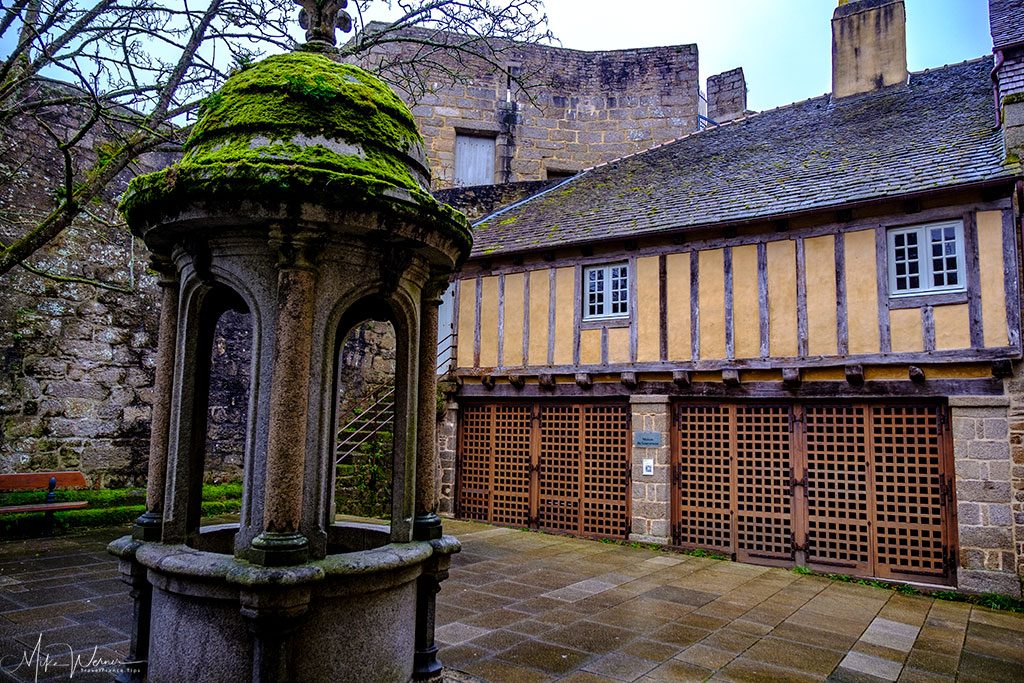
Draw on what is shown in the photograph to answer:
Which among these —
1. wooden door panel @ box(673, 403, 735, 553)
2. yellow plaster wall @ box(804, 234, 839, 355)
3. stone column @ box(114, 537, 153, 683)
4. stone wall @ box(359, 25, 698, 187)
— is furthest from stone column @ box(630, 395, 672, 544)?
stone wall @ box(359, 25, 698, 187)

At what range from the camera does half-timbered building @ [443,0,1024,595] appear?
758 centimetres

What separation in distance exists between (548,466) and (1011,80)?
8210mm

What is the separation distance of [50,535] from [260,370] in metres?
7.48

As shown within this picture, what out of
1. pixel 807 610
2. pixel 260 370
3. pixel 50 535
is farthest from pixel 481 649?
pixel 50 535

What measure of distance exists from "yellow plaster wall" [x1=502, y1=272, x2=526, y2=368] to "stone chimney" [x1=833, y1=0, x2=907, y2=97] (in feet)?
24.2

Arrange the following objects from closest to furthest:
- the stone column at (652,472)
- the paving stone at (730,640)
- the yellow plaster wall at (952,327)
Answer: the paving stone at (730,640)
the yellow plaster wall at (952,327)
the stone column at (652,472)

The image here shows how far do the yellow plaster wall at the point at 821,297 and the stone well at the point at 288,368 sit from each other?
6.42m

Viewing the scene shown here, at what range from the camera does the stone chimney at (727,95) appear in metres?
16.2

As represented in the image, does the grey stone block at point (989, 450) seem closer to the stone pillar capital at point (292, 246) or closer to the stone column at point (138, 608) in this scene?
the stone pillar capital at point (292, 246)

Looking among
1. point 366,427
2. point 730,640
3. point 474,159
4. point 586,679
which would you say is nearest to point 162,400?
point 586,679

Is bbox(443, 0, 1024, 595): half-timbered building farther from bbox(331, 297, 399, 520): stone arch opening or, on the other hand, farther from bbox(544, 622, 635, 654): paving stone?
bbox(544, 622, 635, 654): paving stone

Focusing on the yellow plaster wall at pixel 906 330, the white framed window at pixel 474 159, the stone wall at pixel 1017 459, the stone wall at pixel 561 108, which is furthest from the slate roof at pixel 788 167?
the white framed window at pixel 474 159

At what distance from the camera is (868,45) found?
40.1 feet

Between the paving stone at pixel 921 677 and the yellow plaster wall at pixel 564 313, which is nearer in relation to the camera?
the paving stone at pixel 921 677
